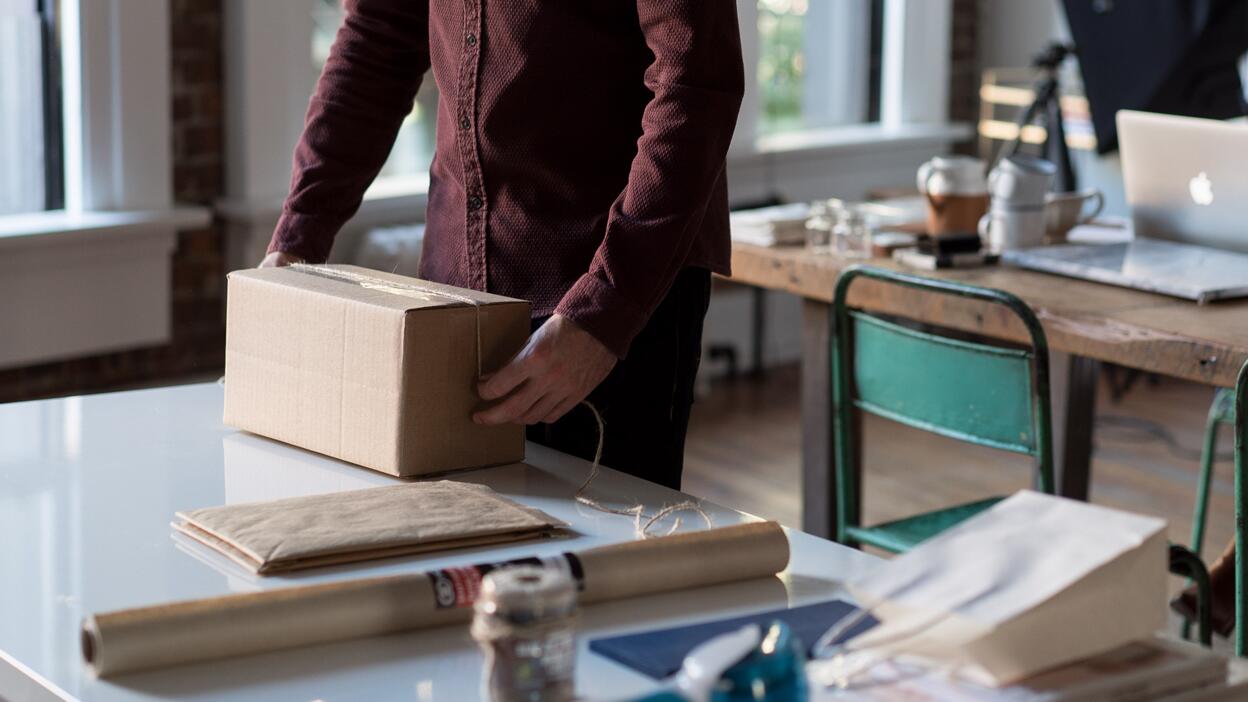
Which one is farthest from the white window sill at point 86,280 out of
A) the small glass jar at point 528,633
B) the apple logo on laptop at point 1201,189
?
the small glass jar at point 528,633

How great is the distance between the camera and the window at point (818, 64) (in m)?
5.26

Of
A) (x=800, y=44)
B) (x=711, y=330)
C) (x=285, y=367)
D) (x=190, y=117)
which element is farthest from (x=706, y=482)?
(x=285, y=367)

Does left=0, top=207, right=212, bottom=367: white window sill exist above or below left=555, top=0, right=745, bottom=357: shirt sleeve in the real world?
below

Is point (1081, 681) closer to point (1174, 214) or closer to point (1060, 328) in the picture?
point (1060, 328)

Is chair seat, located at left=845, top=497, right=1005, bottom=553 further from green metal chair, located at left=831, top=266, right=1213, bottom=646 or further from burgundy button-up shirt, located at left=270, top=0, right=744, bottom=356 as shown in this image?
burgundy button-up shirt, located at left=270, top=0, right=744, bottom=356

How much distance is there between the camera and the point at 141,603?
3.74 ft

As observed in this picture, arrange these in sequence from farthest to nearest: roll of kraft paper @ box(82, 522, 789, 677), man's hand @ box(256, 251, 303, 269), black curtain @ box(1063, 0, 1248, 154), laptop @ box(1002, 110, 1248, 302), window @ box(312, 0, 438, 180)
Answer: black curtain @ box(1063, 0, 1248, 154) < window @ box(312, 0, 438, 180) < laptop @ box(1002, 110, 1248, 302) < man's hand @ box(256, 251, 303, 269) < roll of kraft paper @ box(82, 522, 789, 677)

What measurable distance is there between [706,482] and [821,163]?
1.64m

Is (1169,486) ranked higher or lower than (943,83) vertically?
lower

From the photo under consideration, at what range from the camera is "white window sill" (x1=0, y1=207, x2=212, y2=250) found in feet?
11.5

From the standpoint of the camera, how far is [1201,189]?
264 centimetres

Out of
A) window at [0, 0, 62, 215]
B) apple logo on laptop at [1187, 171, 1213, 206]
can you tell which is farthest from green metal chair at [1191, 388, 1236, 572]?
window at [0, 0, 62, 215]

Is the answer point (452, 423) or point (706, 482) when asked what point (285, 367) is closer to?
point (452, 423)

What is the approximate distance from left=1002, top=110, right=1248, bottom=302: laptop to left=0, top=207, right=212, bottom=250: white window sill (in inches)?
79.1
